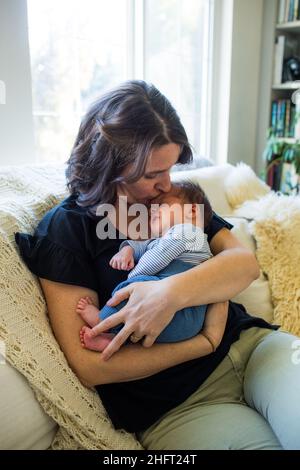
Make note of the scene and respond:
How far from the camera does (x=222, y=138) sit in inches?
100

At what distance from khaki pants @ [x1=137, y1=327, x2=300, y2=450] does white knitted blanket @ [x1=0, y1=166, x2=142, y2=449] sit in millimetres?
108

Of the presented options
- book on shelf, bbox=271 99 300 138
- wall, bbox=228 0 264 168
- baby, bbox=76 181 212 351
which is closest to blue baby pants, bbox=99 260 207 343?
baby, bbox=76 181 212 351

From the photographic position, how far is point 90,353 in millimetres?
834

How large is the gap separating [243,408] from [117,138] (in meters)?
0.68

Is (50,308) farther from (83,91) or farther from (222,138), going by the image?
(222,138)

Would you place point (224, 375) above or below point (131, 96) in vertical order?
below

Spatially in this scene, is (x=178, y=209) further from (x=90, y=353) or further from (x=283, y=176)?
(x=283, y=176)

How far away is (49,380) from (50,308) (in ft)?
0.50

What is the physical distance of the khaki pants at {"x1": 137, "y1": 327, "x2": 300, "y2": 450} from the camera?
814 mm

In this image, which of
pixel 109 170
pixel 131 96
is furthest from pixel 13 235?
pixel 131 96

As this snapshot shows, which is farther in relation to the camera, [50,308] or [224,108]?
[224,108]

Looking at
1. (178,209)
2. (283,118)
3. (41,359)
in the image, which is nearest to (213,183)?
Answer: (178,209)

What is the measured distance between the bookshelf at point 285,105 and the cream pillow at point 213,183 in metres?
0.99

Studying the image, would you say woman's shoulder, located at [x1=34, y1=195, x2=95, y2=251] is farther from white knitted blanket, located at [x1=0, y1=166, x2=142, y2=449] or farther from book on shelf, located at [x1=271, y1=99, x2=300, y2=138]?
book on shelf, located at [x1=271, y1=99, x2=300, y2=138]
